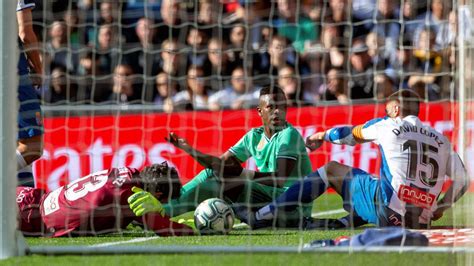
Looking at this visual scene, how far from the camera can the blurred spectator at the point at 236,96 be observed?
10391 mm

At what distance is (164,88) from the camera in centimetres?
1080

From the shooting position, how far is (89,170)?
1081 cm

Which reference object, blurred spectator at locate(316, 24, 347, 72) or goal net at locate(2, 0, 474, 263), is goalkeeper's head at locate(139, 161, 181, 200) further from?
blurred spectator at locate(316, 24, 347, 72)

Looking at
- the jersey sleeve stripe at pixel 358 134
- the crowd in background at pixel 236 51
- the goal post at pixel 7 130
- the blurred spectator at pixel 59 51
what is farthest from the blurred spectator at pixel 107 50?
the goal post at pixel 7 130

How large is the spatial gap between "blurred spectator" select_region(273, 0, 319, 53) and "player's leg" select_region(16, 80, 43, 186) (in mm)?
3189

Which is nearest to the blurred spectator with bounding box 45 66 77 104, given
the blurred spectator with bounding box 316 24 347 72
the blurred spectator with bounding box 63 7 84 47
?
the blurred spectator with bounding box 63 7 84 47

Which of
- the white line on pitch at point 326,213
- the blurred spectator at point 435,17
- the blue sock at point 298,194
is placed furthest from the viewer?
the blurred spectator at point 435,17

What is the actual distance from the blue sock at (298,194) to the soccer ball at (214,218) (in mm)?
426

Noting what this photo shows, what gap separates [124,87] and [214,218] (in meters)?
4.04

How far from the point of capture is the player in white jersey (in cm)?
709

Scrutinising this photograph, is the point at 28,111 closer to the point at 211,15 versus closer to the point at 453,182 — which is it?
the point at 453,182

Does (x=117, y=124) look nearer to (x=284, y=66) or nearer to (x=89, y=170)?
(x=89, y=170)

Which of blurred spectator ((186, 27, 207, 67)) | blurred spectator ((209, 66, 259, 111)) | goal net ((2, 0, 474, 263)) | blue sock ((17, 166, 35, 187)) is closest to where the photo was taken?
blue sock ((17, 166, 35, 187))

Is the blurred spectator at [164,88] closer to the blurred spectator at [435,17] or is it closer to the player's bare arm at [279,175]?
the blurred spectator at [435,17]
